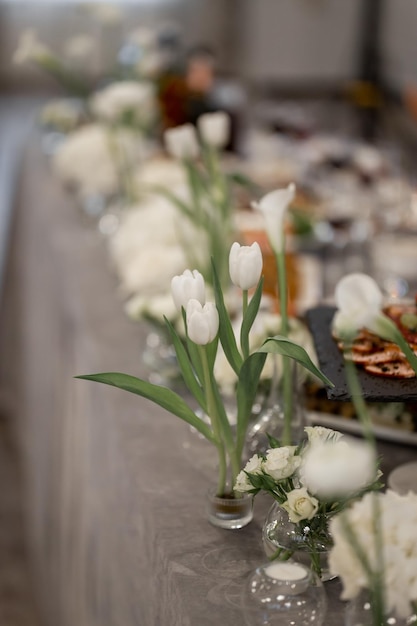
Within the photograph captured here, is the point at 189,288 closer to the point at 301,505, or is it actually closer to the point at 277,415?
the point at 301,505

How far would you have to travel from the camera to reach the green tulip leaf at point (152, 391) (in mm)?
895

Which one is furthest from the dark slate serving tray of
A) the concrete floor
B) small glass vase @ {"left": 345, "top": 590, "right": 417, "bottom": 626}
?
the concrete floor

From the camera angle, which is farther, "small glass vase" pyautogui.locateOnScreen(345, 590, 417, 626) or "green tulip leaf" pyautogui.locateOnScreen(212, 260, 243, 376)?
"green tulip leaf" pyautogui.locateOnScreen(212, 260, 243, 376)

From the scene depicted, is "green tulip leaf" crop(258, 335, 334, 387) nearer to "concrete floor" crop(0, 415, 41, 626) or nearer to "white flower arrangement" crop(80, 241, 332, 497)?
"white flower arrangement" crop(80, 241, 332, 497)

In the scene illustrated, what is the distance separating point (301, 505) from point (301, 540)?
49 mm

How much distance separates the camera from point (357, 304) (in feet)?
2.50

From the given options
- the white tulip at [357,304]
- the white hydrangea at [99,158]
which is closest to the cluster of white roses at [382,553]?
the white tulip at [357,304]

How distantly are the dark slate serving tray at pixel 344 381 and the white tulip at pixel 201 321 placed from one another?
159mm

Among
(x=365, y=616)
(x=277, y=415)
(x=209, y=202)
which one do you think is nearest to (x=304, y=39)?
(x=209, y=202)

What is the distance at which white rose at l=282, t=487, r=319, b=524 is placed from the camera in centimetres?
83

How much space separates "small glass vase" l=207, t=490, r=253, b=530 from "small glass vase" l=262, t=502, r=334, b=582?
4.1 inches

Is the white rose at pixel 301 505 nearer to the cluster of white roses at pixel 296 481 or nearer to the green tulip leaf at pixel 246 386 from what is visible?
the cluster of white roses at pixel 296 481

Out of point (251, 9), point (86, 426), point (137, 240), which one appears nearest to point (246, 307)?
point (86, 426)

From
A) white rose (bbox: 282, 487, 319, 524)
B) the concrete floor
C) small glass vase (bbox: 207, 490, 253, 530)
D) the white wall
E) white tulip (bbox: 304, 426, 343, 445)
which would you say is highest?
white tulip (bbox: 304, 426, 343, 445)
